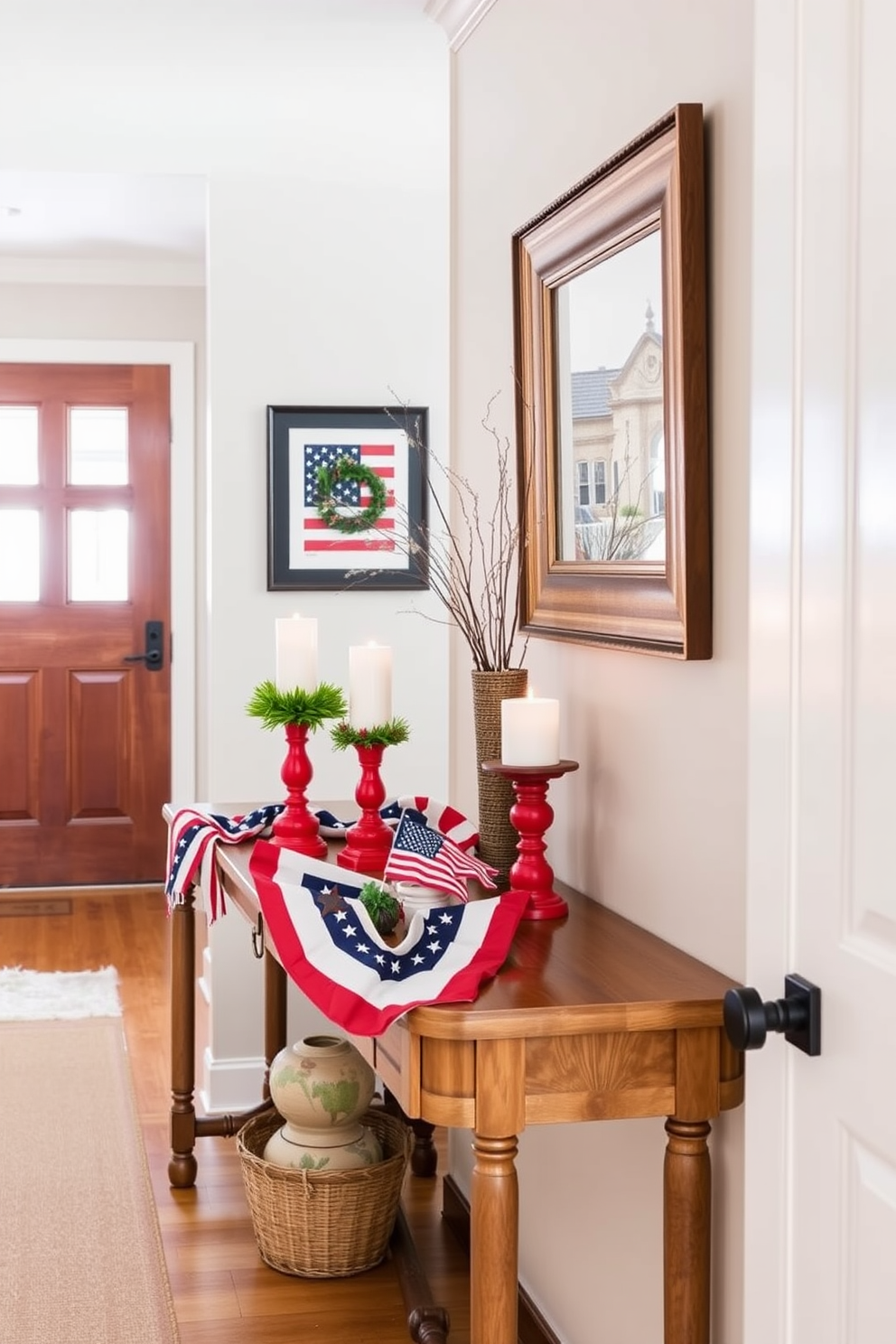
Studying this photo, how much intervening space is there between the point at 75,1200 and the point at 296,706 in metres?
1.24

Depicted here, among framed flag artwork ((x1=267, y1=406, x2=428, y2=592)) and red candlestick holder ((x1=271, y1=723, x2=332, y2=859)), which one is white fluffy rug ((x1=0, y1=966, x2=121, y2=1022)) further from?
red candlestick holder ((x1=271, y1=723, x2=332, y2=859))

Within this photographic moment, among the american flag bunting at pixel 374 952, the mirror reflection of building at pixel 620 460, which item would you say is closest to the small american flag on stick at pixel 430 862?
the american flag bunting at pixel 374 952

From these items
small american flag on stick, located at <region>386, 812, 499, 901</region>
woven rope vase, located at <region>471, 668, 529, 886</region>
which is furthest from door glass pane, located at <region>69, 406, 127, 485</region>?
small american flag on stick, located at <region>386, 812, 499, 901</region>

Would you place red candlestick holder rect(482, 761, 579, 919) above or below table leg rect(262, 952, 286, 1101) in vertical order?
above

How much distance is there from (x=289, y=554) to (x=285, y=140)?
107cm

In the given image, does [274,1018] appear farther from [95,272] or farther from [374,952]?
[95,272]

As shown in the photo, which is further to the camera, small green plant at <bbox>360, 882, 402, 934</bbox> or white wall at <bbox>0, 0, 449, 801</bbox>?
white wall at <bbox>0, 0, 449, 801</bbox>

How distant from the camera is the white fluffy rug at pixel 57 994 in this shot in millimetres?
4602

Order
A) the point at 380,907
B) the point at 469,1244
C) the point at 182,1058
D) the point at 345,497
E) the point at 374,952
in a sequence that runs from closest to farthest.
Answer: the point at 374,952
the point at 380,907
the point at 469,1244
the point at 182,1058
the point at 345,497

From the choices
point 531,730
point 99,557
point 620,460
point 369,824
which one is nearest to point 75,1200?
point 369,824

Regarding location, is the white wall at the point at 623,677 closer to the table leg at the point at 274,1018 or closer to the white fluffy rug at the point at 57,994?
the table leg at the point at 274,1018

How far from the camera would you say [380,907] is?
2104 mm

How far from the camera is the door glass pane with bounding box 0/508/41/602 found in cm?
620

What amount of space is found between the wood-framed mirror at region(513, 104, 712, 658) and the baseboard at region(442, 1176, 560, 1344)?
1.14 meters
